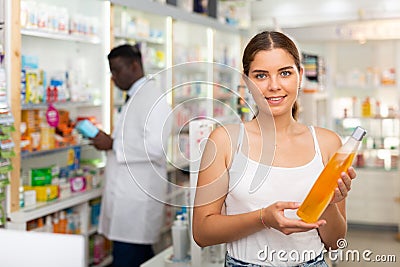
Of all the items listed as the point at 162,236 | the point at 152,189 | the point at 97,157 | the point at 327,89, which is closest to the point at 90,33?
the point at 97,157

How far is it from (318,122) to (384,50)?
2024 millimetres

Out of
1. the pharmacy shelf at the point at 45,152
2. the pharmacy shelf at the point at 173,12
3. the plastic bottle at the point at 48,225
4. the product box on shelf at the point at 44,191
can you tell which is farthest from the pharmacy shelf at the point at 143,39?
the plastic bottle at the point at 48,225

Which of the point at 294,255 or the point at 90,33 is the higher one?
Answer: the point at 90,33

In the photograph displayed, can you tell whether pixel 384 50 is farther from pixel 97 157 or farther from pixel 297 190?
pixel 297 190

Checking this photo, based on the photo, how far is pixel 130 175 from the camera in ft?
12.5

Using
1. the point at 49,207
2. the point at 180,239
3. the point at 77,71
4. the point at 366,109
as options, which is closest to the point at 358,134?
the point at 180,239

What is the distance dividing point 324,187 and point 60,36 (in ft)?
9.78

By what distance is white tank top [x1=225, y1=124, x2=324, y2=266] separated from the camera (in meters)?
1.69

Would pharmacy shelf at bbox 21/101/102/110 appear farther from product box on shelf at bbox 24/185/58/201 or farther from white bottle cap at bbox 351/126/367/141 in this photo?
white bottle cap at bbox 351/126/367/141

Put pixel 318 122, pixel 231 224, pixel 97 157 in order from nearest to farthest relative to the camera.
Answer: pixel 231 224
pixel 97 157
pixel 318 122

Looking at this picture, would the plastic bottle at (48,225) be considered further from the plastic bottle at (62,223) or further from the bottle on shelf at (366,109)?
the bottle on shelf at (366,109)

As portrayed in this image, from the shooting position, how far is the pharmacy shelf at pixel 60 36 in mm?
3696

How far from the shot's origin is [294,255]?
5.73 ft

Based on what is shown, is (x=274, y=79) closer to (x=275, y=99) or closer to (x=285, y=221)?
(x=275, y=99)
